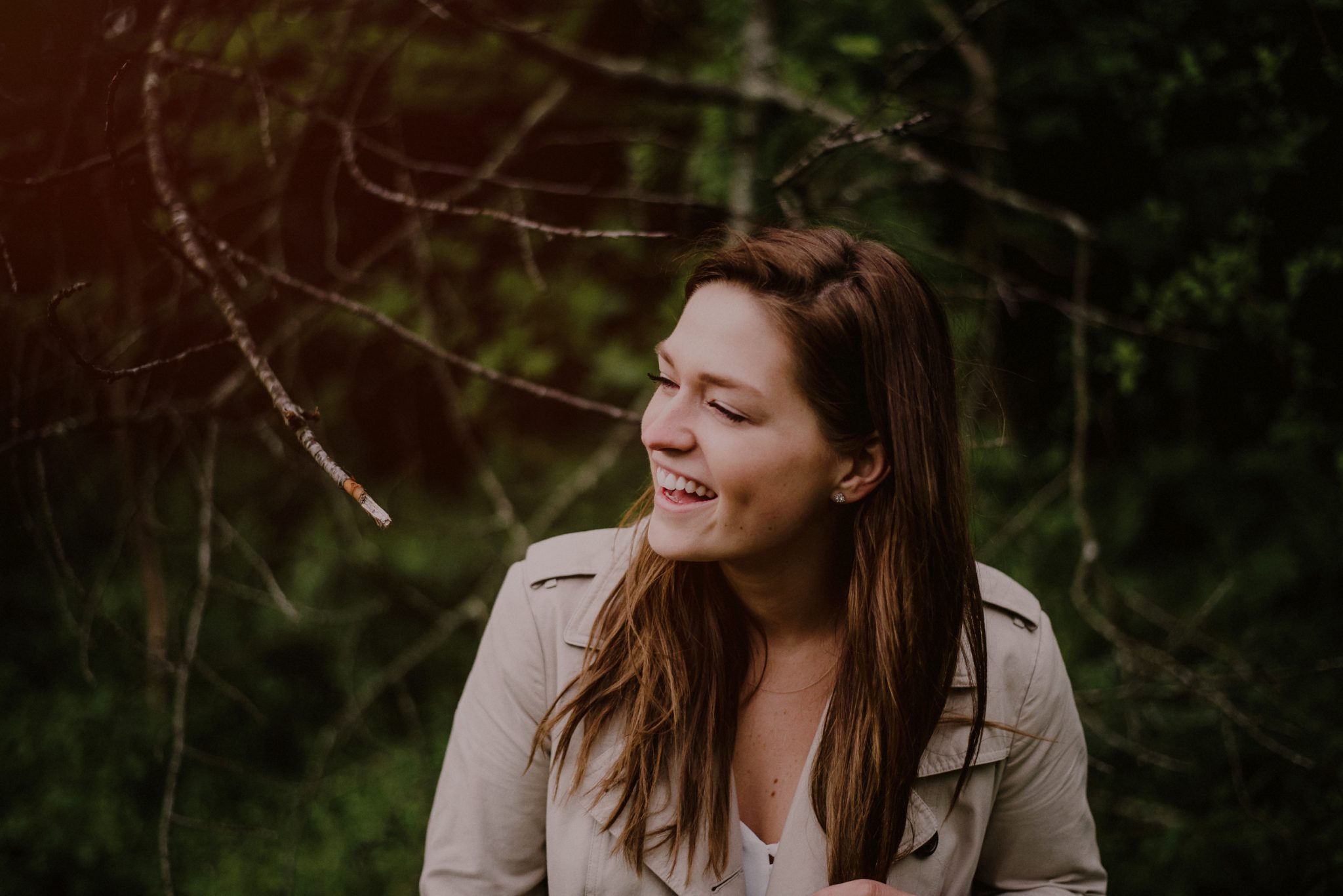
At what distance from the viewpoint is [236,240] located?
9.35 ft

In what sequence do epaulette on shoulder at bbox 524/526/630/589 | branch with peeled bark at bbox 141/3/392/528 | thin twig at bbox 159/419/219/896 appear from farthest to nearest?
thin twig at bbox 159/419/219/896, epaulette on shoulder at bbox 524/526/630/589, branch with peeled bark at bbox 141/3/392/528

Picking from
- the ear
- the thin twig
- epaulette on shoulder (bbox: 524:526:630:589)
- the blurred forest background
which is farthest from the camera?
the blurred forest background

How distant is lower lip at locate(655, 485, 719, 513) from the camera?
1.55 meters

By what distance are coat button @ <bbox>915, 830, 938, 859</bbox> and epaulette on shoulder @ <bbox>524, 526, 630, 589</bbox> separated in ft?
2.52

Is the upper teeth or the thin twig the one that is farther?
the thin twig

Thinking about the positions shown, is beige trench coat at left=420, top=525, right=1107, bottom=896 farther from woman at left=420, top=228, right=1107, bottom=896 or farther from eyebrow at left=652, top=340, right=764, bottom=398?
eyebrow at left=652, top=340, right=764, bottom=398

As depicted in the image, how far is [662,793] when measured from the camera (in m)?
1.64

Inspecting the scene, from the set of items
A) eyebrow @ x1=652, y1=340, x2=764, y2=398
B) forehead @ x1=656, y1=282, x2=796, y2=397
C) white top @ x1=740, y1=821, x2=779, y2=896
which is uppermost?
forehead @ x1=656, y1=282, x2=796, y2=397

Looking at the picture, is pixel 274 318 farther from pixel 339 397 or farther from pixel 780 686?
pixel 780 686

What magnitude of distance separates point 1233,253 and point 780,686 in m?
1.82

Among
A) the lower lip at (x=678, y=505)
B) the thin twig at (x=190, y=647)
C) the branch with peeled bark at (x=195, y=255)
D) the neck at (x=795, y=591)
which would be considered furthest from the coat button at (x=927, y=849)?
the thin twig at (x=190, y=647)

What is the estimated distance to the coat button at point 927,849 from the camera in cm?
168

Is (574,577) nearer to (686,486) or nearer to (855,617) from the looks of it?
(686,486)

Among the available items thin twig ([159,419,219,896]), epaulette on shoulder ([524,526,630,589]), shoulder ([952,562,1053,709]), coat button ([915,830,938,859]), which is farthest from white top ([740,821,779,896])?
thin twig ([159,419,219,896])
